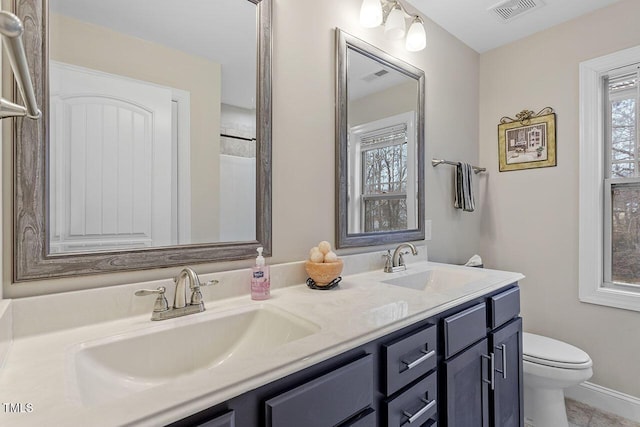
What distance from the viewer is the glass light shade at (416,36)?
172 centimetres

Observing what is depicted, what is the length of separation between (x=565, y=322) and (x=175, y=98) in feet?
8.35

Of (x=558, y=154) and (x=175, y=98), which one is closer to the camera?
(x=175, y=98)

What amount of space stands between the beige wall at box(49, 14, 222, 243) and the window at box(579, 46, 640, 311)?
2.18 metres

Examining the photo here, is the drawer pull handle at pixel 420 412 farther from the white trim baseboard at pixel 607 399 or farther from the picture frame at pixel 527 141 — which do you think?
the picture frame at pixel 527 141

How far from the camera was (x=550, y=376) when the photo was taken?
1.61 meters

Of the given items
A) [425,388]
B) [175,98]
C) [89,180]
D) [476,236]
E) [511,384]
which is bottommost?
[511,384]

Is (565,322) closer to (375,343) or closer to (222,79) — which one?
(375,343)

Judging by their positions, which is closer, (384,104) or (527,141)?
(384,104)

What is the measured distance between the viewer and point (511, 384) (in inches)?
56.8

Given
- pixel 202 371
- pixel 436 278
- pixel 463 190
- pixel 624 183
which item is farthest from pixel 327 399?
pixel 624 183

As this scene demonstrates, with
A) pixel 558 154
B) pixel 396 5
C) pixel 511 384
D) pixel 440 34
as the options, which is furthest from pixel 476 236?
pixel 396 5

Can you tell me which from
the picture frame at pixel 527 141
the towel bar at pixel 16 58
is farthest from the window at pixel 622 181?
the towel bar at pixel 16 58

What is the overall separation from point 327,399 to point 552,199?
2159 mm

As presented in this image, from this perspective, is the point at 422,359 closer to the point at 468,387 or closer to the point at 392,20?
the point at 468,387
